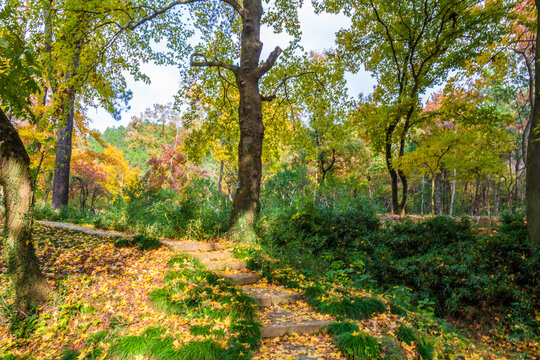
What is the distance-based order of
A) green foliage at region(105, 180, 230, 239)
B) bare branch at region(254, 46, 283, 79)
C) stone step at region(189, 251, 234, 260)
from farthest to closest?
bare branch at region(254, 46, 283, 79), green foliage at region(105, 180, 230, 239), stone step at region(189, 251, 234, 260)

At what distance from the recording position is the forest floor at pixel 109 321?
255 centimetres

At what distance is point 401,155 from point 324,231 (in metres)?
5.33

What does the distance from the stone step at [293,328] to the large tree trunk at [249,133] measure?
2.89 m

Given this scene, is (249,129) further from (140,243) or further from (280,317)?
(280,317)

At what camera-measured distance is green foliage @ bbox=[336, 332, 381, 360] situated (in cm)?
248

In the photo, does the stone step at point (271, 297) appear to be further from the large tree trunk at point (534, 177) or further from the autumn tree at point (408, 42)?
the autumn tree at point (408, 42)

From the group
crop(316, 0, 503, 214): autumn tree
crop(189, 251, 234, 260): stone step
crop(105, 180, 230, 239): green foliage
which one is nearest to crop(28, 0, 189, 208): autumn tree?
crop(105, 180, 230, 239): green foliage

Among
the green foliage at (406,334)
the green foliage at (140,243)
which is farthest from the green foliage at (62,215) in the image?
the green foliage at (406,334)

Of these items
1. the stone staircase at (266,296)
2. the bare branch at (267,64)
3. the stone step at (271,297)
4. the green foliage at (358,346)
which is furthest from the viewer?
the bare branch at (267,64)

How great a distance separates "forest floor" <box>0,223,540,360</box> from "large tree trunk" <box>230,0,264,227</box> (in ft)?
6.76

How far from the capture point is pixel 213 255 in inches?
183

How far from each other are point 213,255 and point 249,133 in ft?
8.79

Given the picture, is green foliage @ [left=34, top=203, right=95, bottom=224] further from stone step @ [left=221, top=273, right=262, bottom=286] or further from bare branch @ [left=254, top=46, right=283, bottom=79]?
bare branch @ [left=254, top=46, right=283, bottom=79]

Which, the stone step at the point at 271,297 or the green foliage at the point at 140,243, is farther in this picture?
the green foliage at the point at 140,243
